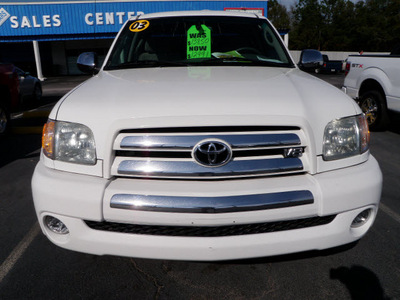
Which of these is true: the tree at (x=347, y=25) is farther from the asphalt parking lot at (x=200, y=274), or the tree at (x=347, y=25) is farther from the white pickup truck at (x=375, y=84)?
the asphalt parking lot at (x=200, y=274)

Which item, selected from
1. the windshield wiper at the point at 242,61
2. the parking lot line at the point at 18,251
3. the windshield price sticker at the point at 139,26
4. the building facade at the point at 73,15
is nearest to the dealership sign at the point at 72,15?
the building facade at the point at 73,15

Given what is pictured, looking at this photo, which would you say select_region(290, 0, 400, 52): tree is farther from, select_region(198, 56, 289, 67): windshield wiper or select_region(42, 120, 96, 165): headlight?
select_region(42, 120, 96, 165): headlight

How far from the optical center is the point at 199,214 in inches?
66.6

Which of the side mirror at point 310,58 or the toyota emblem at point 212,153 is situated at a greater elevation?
the side mirror at point 310,58

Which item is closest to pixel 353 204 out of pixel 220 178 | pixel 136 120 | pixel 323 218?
pixel 323 218

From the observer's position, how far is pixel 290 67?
9.90 ft

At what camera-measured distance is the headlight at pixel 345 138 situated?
1945 millimetres

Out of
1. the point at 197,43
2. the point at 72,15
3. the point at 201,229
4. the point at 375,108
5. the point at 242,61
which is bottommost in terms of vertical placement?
the point at 375,108

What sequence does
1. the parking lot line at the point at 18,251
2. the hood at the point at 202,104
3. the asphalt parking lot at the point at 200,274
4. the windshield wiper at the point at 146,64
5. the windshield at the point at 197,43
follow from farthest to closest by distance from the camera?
the windshield at the point at 197,43 → the windshield wiper at the point at 146,64 → the parking lot line at the point at 18,251 → the asphalt parking lot at the point at 200,274 → the hood at the point at 202,104

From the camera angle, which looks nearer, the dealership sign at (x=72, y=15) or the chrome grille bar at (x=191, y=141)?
the chrome grille bar at (x=191, y=141)

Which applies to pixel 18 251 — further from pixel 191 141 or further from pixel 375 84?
pixel 375 84

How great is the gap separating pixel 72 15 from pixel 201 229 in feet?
82.3

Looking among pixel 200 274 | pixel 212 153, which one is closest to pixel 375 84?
pixel 200 274

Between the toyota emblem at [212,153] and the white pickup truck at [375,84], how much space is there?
16.0 ft
